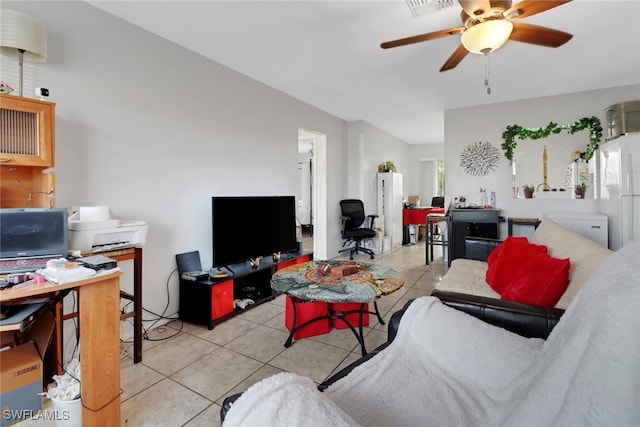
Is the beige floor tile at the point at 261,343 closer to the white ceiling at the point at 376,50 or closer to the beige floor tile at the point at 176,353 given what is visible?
the beige floor tile at the point at 176,353

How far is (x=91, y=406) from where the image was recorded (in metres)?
1.33

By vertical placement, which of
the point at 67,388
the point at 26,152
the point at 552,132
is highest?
the point at 552,132

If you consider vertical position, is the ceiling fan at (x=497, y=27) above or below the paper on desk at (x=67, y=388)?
above

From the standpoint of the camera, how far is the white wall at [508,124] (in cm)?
396

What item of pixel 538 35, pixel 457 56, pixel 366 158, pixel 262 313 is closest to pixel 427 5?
pixel 457 56

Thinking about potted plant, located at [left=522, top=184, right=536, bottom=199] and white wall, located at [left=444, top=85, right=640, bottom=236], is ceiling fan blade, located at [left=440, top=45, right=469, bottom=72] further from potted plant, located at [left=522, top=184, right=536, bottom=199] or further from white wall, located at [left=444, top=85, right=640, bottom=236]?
potted plant, located at [left=522, top=184, right=536, bottom=199]

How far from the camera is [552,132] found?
4.23 metres

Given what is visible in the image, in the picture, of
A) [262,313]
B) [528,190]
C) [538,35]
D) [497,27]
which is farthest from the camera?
[528,190]

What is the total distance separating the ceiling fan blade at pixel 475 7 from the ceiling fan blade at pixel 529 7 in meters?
0.15

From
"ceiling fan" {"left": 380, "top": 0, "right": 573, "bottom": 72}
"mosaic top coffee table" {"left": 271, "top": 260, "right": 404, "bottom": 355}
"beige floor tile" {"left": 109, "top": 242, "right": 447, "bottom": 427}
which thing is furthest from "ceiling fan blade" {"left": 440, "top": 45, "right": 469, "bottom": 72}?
"beige floor tile" {"left": 109, "top": 242, "right": 447, "bottom": 427}

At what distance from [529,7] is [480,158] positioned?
3.31 m

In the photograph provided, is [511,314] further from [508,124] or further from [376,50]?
[508,124]

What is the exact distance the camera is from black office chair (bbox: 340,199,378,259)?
5.14m

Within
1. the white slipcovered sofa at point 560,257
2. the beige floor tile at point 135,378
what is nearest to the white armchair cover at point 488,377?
the white slipcovered sofa at point 560,257
